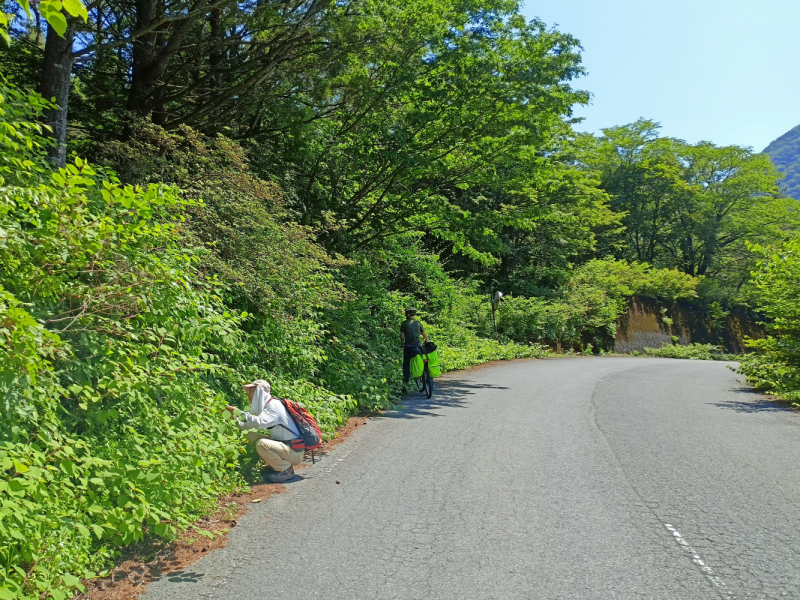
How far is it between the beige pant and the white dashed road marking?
388 cm

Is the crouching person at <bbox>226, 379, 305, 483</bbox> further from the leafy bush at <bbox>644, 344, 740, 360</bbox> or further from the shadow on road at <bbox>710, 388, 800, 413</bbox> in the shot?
the leafy bush at <bbox>644, 344, 740, 360</bbox>

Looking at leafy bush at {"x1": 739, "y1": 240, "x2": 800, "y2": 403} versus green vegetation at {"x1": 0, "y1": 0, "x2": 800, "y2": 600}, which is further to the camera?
leafy bush at {"x1": 739, "y1": 240, "x2": 800, "y2": 403}

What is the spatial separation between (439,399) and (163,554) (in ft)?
29.1

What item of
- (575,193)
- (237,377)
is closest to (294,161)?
(237,377)

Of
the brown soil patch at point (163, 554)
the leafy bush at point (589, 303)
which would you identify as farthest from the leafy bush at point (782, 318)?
the leafy bush at point (589, 303)

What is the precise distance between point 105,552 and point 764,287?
630 inches

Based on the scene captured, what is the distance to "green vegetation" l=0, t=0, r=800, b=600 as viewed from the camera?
4453 millimetres

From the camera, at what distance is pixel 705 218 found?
48625 mm

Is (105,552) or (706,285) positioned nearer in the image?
(105,552)

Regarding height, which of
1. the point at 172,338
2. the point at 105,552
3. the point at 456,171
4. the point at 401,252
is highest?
the point at 456,171

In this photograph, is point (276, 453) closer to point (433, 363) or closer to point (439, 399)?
point (433, 363)

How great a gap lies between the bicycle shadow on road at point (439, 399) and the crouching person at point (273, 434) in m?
4.11

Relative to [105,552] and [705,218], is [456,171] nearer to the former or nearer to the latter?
[105,552]

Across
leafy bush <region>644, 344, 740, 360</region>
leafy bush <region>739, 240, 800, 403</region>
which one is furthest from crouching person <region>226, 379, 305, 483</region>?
leafy bush <region>644, 344, 740, 360</region>
